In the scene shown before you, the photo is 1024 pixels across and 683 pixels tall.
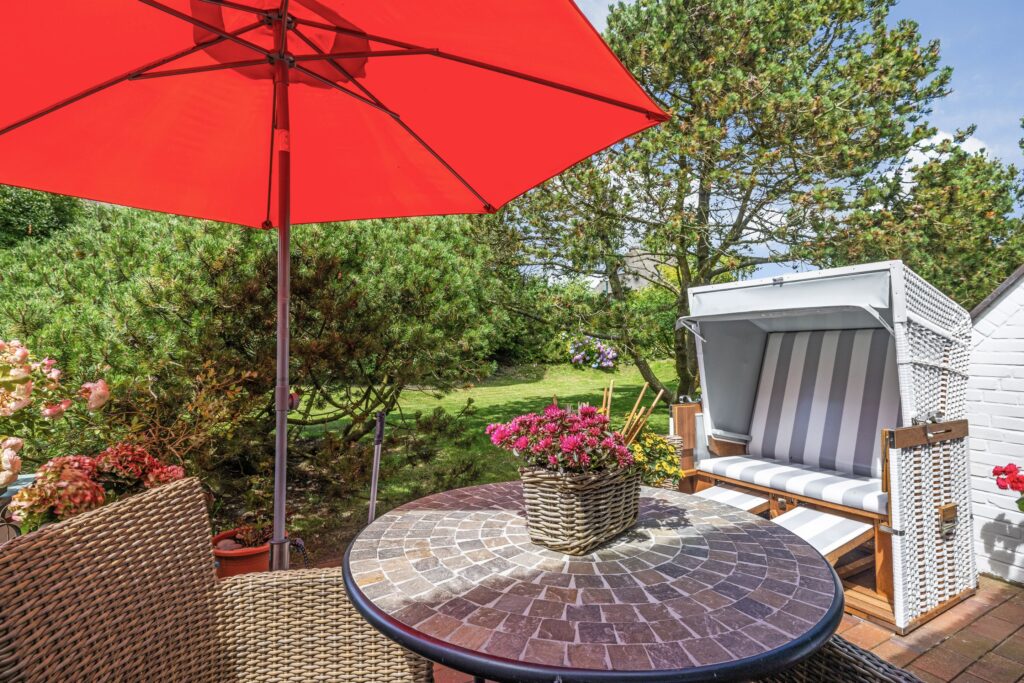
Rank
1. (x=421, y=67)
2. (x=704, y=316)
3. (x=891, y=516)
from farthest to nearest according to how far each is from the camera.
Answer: (x=704, y=316) → (x=891, y=516) → (x=421, y=67)

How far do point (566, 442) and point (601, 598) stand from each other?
0.34m

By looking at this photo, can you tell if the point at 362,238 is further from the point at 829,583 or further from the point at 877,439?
the point at 877,439

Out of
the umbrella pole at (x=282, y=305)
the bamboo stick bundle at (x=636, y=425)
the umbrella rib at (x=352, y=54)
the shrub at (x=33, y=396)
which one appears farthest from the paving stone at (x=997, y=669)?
the shrub at (x=33, y=396)

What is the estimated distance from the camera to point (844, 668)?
3.41 ft

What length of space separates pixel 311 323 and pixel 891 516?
140 inches

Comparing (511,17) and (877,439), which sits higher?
(511,17)

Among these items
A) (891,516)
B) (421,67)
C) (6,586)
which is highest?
(421,67)

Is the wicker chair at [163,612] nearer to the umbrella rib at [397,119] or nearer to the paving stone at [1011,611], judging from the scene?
the umbrella rib at [397,119]

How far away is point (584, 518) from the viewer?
4.35ft

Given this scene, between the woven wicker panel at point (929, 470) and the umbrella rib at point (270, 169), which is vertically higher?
the umbrella rib at point (270, 169)

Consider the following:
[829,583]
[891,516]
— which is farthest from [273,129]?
[891,516]

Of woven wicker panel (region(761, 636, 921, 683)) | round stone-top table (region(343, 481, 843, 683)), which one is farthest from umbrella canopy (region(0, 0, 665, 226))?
woven wicker panel (region(761, 636, 921, 683))

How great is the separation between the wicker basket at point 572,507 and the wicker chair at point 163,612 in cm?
49

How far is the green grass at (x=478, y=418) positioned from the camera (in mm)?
4121
